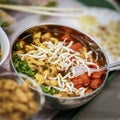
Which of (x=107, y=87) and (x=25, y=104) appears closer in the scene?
(x=25, y=104)

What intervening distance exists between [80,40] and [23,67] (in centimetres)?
24

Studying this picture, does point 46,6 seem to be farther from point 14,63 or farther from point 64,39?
point 14,63

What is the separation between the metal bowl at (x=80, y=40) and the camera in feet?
2.90

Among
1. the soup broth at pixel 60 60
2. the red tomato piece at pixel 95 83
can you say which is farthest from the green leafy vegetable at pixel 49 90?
the red tomato piece at pixel 95 83

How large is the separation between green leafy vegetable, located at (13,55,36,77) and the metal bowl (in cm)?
4

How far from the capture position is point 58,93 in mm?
914

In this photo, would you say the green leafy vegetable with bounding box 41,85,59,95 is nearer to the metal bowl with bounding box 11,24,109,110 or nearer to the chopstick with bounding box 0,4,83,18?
the metal bowl with bounding box 11,24,109,110

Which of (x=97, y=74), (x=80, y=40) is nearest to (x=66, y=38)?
(x=80, y=40)

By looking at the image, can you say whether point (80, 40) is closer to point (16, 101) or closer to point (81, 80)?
point (81, 80)

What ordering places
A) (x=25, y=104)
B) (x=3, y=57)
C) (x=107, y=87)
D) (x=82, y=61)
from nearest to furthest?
1. (x=25, y=104)
2. (x=3, y=57)
3. (x=82, y=61)
4. (x=107, y=87)

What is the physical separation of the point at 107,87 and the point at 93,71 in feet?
0.63

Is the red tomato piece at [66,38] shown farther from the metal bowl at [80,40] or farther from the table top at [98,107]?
the table top at [98,107]

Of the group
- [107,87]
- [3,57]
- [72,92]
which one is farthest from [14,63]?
[107,87]

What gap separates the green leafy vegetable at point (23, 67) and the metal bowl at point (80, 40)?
4 centimetres
